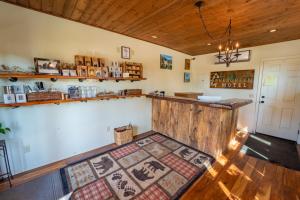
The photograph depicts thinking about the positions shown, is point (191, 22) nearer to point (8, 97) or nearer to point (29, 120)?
point (8, 97)

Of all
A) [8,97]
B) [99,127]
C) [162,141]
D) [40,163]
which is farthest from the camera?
[162,141]

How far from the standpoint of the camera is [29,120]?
6.91 ft

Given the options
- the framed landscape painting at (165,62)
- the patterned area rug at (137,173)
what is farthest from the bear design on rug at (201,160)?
the framed landscape painting at (165,62)

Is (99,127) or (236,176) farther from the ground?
(99,127)

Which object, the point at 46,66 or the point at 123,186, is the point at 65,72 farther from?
the point at 123,186

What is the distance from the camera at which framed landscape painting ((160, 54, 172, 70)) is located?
4.00m

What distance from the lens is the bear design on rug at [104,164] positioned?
2209mm

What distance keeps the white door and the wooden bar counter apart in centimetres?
151

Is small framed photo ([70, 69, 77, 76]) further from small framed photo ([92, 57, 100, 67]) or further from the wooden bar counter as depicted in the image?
the wooden bar counter

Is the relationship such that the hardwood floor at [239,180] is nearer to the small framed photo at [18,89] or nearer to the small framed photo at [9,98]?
the small framed photo at [9,98]

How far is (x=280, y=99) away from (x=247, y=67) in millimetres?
1218

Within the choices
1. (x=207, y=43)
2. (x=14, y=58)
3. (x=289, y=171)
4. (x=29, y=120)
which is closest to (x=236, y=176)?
(x=289, y=171)

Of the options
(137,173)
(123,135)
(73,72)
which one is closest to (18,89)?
(73,72)

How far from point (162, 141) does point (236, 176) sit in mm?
1603
